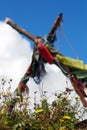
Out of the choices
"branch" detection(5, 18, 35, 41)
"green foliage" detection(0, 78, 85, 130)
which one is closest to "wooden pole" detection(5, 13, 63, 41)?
"branch" detection(5, 18, 35, 41)

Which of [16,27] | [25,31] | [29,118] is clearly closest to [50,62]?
[25,31]

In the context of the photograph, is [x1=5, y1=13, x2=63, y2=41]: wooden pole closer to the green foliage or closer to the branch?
the branch

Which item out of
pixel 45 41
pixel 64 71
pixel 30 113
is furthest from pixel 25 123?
pixel 45 41

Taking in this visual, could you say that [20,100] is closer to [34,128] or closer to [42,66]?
[34,128]

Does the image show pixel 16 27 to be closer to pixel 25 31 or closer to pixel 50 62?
pixel 25 31

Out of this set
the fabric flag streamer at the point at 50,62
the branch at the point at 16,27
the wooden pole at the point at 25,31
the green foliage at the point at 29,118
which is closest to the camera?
the green foliage at the point at 29,118

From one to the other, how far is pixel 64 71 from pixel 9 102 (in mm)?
3668

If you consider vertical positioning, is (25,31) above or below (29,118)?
above

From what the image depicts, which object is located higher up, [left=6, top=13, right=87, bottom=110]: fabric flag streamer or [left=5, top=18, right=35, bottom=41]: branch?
[left=5, top=18, right=35, bottom=41]: branch

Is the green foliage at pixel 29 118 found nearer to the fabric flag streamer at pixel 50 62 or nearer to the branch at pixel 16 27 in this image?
the fabric flag streamer at pixel 50 62

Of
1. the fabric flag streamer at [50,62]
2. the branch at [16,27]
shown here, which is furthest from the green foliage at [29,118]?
the branch at [16,27]

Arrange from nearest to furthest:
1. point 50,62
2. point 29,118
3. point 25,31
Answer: point 29,118 → point 50,62 → point 25,31

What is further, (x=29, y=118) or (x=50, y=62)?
(x=50, y=62)

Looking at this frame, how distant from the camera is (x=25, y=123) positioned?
19.0 ft
